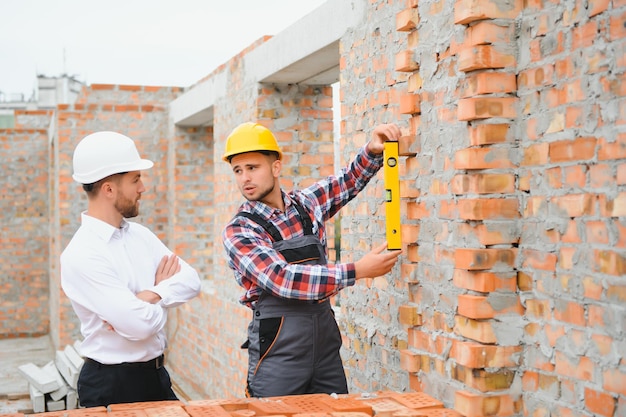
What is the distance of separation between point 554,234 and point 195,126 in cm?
745

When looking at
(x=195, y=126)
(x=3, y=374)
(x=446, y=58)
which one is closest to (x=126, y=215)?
(x=446, y=58)

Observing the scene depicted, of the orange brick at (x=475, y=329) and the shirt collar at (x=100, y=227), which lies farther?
the shirt collar at (x=100, y=227)

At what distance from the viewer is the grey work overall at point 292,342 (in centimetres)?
335

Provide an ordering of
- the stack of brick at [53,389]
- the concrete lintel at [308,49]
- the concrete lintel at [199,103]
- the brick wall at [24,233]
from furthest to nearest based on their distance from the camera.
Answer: the brick wall at [24,233] → the concrete lintel at [199,103] → the stack of brick at [53,389] → the concrete lintel at [308,49]

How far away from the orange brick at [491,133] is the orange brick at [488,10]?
1.27 feet

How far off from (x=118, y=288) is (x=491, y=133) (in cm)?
163

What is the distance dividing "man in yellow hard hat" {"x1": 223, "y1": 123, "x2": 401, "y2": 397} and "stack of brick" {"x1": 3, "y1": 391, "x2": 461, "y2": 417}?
0.35 m

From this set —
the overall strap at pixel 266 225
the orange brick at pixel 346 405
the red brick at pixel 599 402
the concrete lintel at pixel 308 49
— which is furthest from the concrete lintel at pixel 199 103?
the red brick at pixel 599 402

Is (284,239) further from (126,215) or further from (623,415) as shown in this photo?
(623,415)

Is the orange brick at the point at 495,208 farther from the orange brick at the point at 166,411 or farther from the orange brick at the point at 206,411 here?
the orange brick at the point at 166,411

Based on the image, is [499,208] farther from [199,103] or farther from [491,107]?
[199,103]

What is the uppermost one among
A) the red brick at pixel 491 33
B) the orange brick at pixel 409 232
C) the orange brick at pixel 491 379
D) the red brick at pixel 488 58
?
the red brick at pixel 491 33

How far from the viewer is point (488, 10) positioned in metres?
2.81

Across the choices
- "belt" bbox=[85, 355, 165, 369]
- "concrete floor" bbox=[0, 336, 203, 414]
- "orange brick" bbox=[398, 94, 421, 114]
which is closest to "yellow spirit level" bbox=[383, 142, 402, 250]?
"orange brick" bbox=[398, 94, 421, 114]
